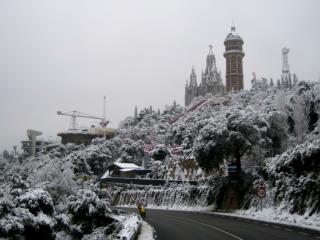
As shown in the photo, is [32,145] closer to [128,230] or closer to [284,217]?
[284,217]

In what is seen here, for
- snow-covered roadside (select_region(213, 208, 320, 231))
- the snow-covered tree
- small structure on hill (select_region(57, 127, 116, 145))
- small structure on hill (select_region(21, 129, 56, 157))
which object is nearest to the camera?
snow-covered roadside (select_region(213, 208, 320, 231))

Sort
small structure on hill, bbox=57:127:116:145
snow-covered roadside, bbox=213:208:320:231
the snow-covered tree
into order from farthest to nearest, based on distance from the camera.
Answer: small structure on hill, bbox=57:127:116:145 < the snow-covered tree < snow-covered roadside, bbox=213:208:320:231

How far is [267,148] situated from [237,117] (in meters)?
Answer: 5.30

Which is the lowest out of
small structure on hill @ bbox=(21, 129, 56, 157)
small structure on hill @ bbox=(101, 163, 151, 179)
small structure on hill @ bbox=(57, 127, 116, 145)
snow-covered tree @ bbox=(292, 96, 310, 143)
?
small structure on hill @ bbox=(101, 163, 151, 179)

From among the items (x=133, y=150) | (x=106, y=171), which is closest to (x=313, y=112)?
(x=106, y=171)

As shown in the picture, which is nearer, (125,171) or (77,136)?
(125,171)

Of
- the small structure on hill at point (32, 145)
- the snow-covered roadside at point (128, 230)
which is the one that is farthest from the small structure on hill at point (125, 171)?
the snow-covered roadside at point (128, 230)

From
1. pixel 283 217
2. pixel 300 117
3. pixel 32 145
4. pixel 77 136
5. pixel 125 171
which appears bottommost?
pixel 283 217

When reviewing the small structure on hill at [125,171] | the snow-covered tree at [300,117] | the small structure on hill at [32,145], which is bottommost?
the small structure on hill at [125,171]

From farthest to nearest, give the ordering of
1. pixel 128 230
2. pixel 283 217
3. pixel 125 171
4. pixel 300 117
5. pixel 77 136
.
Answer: pixel 77 136 < pixel 125 171 < pixel 300 117 < pixel 283 217 < pixel 128 230

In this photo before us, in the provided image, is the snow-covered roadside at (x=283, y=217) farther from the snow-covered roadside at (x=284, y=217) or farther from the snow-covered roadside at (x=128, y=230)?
the snow-covered roadside at (x=128, y=230)

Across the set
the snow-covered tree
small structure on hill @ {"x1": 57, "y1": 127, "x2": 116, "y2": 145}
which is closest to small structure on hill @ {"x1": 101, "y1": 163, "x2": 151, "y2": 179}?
the snow-covered tree

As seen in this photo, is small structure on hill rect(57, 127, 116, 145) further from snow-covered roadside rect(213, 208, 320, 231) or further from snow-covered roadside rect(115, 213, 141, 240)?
snow-covered roadside rect(115, 213, 141, 240)

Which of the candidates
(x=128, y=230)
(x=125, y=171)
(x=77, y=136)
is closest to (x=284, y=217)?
(x=128, y=230)
